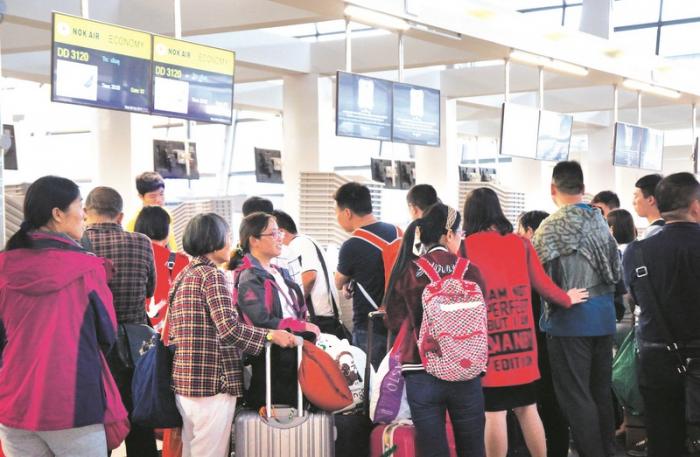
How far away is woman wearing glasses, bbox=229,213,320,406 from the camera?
4.44 metres

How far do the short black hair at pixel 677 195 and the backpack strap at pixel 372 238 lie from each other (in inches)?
61.1

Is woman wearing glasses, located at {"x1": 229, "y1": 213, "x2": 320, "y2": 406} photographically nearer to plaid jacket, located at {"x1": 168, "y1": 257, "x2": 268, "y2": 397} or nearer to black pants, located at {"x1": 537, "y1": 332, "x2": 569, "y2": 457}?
plaid jacket, located at {"x1": 168, "y1": 257, "x2": 268, "y2": 397}

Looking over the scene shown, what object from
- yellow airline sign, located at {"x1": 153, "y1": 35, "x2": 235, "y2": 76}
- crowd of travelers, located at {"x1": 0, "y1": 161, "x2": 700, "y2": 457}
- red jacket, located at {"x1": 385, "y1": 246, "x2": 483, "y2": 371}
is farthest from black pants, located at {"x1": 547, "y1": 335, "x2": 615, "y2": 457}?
yellow airline sign, located at {"x1": 153, "y1": 35, "x2": 235, "y2": 76}

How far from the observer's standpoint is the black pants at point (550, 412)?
5.46 meters

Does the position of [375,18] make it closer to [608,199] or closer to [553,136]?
[608,199]

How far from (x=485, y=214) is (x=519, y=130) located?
248 inches

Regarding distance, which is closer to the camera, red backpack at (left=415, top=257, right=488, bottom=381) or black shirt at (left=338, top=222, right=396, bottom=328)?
red backpack at (left=415, top=257, right=488, bottom=381)

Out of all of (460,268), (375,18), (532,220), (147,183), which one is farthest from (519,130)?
(460,268)

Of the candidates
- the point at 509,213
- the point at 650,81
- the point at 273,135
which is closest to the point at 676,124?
the point at 509,213

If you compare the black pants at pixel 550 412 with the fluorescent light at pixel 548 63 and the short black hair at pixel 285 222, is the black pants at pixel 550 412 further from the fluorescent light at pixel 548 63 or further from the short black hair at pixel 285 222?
the fluorescent light at pixel 548 63

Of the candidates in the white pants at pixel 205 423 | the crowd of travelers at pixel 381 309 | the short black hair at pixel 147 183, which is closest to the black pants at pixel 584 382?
the crowd of travelers at pixel 381 309

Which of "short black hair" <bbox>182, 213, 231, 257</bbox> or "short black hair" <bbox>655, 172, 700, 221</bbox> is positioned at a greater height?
"short black hair" <bbox>655, 172, 700, 221</bbox>

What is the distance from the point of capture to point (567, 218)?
16.8 feet

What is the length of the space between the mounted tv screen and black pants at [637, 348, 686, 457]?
26.4 feet
